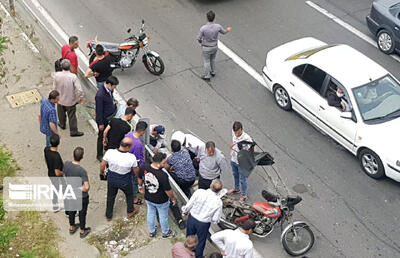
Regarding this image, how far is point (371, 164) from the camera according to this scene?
10945 mm

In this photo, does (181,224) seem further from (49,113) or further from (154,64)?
(154,64)

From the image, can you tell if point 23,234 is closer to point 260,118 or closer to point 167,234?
point 167,234

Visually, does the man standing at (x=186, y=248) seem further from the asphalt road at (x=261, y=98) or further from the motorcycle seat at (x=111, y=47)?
the motorcycle seat at (x=111, y=47)

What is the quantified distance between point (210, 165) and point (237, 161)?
0.77 meters

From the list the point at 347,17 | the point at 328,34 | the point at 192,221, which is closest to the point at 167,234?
the point at 192,221

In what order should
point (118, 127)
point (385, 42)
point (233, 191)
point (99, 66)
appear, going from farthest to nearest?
1. point (385, 42)
2. point (99, 66)
3. point (233, 191)
4. point (118, 127)

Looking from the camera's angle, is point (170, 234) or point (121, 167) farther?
point (170, 234)

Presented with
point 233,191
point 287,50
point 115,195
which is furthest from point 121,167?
point 287,50

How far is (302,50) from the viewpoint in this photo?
13.0 metres

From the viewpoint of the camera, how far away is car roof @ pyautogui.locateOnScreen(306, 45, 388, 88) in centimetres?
1137

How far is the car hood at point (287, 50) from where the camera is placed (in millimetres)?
12867

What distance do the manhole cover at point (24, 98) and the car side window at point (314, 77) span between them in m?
5.63

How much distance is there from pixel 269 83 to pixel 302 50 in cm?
107

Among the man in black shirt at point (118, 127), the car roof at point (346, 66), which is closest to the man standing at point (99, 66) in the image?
the man in black shirt at point (118, 127)
